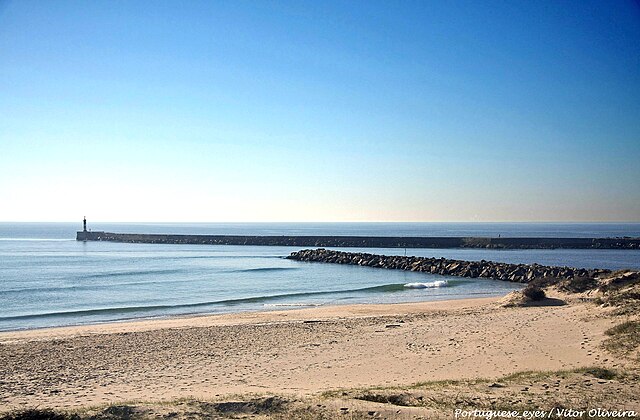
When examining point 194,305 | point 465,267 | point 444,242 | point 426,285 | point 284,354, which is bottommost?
point 426,285

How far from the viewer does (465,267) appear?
41.1 metres

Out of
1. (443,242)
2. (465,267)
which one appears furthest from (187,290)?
(443,242)

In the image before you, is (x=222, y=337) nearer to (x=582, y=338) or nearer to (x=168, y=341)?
(x=168, y=341)

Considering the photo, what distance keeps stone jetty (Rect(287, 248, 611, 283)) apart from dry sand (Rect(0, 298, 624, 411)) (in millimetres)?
15407

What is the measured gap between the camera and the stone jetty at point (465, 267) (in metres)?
35.9

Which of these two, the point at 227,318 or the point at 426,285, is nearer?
the point at 227,318

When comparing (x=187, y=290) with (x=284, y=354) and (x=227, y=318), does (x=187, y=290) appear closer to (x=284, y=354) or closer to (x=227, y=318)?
(x=227, y=318)

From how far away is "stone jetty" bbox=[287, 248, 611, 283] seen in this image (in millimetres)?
35906

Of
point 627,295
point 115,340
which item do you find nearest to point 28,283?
point 115,340

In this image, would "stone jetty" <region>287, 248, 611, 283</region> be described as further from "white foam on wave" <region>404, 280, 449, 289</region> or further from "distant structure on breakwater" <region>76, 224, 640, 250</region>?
"distant structure on breakwater" <region>76, 224, 640, 250</region>

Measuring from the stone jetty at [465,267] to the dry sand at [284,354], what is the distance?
15.4 m

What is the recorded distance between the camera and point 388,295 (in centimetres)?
2972

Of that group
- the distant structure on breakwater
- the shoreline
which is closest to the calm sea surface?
the shoreline

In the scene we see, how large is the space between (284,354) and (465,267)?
30.4 m
